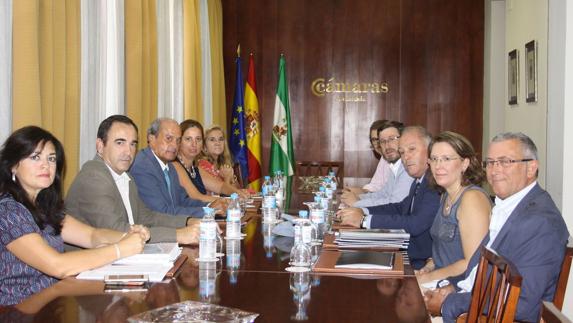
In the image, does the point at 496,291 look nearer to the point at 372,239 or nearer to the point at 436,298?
the point at 436,298

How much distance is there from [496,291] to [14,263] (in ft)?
5.27

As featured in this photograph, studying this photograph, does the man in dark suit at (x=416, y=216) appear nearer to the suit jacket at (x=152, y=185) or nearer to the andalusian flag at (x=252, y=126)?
the suit jacket at (x=152, y=185)

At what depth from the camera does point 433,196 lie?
11.6 feet

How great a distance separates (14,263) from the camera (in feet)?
7.71

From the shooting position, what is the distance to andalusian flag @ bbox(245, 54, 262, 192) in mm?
8305

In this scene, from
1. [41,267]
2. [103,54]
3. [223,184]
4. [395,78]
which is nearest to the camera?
[41,267]

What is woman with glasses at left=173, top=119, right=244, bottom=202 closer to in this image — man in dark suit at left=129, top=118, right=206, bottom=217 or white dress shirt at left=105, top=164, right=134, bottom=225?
man in dark suit at left=129, top=118, right=206, bottom=217

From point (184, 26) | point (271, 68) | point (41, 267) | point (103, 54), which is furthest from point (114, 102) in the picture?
point (271, 68)

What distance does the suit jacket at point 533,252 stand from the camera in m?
2.29

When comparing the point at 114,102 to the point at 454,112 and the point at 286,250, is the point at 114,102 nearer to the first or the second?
the point at 286,250

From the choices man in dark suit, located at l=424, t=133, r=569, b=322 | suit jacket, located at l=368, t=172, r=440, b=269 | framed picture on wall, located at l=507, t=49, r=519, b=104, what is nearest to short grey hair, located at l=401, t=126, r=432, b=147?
suit jacket, located at l=368, t=172, r=440, b=269

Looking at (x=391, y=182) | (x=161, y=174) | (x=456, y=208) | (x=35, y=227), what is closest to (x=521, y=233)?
(x=456, y=208)

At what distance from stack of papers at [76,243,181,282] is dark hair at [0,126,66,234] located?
0.32m

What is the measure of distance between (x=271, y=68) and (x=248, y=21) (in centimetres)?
72
